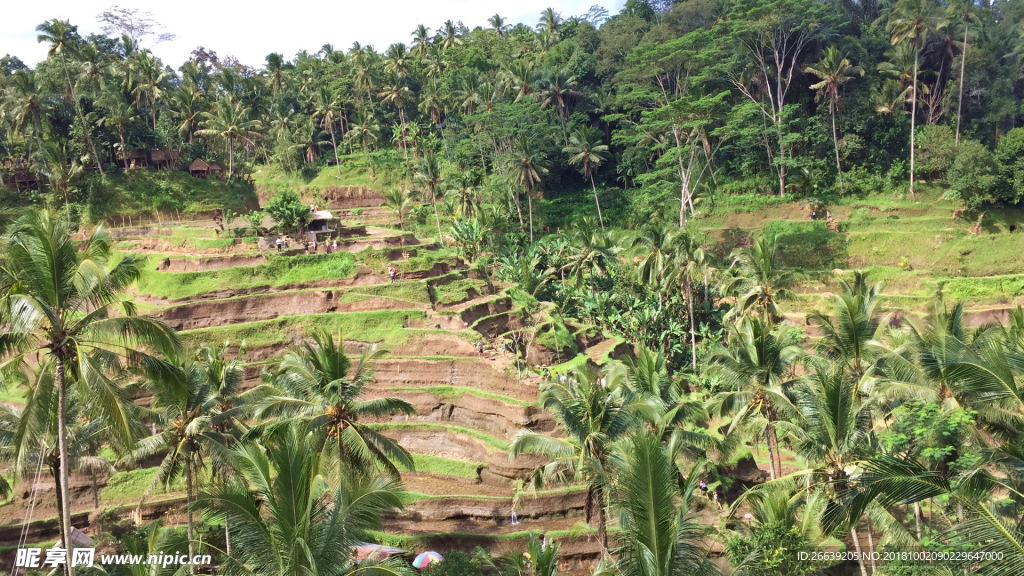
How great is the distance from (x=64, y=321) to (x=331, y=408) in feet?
27.5

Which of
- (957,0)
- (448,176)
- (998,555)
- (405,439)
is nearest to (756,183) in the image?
(957,0)

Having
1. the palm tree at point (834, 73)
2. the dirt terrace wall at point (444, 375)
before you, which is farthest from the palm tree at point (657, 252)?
the palm tree at point (834, 73)

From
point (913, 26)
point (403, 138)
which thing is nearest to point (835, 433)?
point (913, 26)

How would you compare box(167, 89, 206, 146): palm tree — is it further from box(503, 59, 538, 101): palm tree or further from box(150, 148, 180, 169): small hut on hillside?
box(503, 59, 538, 101): palm tree

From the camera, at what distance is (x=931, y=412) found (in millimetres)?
14875

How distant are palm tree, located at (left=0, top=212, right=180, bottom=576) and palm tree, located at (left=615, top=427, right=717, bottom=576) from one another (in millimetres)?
9675

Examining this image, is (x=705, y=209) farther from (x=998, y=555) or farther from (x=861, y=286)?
(x=998, y=555)

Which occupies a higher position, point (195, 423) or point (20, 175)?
point (20, 175)

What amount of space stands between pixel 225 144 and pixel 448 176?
72.7 ft

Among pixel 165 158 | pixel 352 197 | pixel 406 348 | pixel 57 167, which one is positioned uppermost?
pixel 165 158

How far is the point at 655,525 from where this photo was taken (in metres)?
10.3

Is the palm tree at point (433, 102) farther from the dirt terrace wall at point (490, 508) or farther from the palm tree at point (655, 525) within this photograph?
the palm tree at point (655, 525)

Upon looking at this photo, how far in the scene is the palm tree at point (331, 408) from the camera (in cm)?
2053

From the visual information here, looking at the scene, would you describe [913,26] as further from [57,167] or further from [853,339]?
[57,167]
